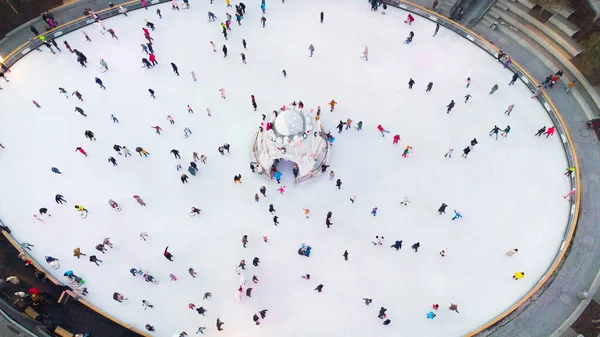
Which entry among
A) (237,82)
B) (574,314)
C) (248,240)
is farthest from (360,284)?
(237,82)

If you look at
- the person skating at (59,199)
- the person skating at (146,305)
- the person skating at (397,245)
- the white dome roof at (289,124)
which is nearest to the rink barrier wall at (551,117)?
the person skating at (397,245)

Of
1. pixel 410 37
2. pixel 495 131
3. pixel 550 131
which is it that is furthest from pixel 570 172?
pixel 410 37

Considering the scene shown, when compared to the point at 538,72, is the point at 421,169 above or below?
below

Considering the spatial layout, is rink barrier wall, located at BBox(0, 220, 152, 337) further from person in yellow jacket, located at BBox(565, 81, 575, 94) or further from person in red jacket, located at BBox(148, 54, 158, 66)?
person in yellow jacket, located at BBox(565, 81, 575, 94)

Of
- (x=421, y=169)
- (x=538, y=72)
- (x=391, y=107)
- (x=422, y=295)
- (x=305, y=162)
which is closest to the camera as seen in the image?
(x=422, y=295)

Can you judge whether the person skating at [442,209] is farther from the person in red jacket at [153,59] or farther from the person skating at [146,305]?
the person in red jacket at [153,59]

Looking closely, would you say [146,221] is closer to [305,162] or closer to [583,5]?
[305,162]
